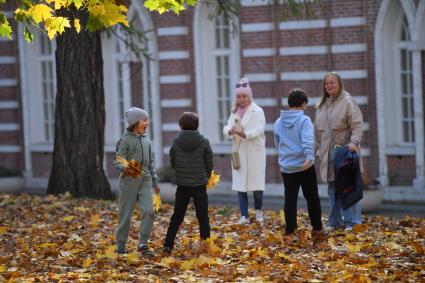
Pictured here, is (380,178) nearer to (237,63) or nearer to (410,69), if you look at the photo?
(410,69)

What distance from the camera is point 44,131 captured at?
29.7 meters

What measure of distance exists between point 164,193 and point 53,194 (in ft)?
15.7

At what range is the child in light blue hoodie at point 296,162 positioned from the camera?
47.4 feet

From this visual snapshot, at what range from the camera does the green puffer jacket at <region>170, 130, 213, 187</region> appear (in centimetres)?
1327

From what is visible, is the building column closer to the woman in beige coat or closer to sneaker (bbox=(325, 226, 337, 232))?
the woman in beige coat

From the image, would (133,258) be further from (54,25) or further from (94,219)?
(94,219)

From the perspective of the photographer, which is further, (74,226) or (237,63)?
(237,63)

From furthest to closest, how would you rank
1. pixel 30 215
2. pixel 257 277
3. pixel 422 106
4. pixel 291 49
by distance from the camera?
pixel 291 49 < pixel 422 106 < pixel 30 215 < pixel 257 277

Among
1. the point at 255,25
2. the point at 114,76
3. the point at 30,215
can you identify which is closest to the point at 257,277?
the point at 30,215

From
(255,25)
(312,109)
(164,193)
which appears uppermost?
(255,25)

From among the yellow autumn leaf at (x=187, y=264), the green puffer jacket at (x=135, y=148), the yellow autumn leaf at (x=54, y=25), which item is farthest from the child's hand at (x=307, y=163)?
the yellow autumn leaf at (x=54, y=25)

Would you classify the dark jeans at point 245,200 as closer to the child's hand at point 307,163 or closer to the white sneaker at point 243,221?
the white sneaker at point 243,221

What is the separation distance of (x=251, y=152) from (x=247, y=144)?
117 mm

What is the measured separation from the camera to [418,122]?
23.7 metres
